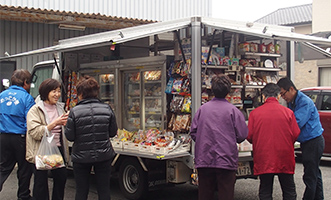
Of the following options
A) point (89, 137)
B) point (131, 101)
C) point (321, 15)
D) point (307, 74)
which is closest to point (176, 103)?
point (131, 101)

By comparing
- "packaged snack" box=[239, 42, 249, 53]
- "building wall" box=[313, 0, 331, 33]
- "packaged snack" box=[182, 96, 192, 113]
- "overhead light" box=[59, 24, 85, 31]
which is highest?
"building wall" box=[313, 0, 331, 33]

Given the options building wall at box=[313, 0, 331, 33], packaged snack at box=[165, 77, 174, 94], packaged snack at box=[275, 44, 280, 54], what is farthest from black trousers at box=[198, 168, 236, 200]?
building wall at box=[313, 0, 331, 33]

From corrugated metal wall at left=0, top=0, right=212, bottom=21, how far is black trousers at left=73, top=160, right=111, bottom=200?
8.62m

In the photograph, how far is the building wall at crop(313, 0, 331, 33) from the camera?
22266 millimetres

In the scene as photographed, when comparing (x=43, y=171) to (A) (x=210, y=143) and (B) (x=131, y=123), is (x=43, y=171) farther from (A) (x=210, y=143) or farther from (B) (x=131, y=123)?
(B) (x=131, y=123)

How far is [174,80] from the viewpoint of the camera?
A: 21.4ft

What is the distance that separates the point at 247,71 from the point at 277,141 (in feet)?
7.17

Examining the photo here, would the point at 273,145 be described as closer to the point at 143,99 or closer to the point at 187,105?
the point at 187,105

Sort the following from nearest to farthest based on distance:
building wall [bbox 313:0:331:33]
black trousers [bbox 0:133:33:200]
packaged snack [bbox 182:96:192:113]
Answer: black trousers [bbox 0:133:33:200], packaged snack [bbox 182:96:192:113], building wall [bbox 313:0:331:33]

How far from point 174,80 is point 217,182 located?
2212 mm

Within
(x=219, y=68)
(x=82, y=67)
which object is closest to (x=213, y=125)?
(x=219, y=68)

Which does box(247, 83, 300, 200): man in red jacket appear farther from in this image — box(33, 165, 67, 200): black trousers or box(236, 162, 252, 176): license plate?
box(33, 165, 67, 200): black trousers

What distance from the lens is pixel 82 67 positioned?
27.8ft

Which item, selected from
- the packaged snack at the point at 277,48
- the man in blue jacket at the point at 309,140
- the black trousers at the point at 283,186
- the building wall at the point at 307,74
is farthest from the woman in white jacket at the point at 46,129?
the building wall at the point at 307,74
